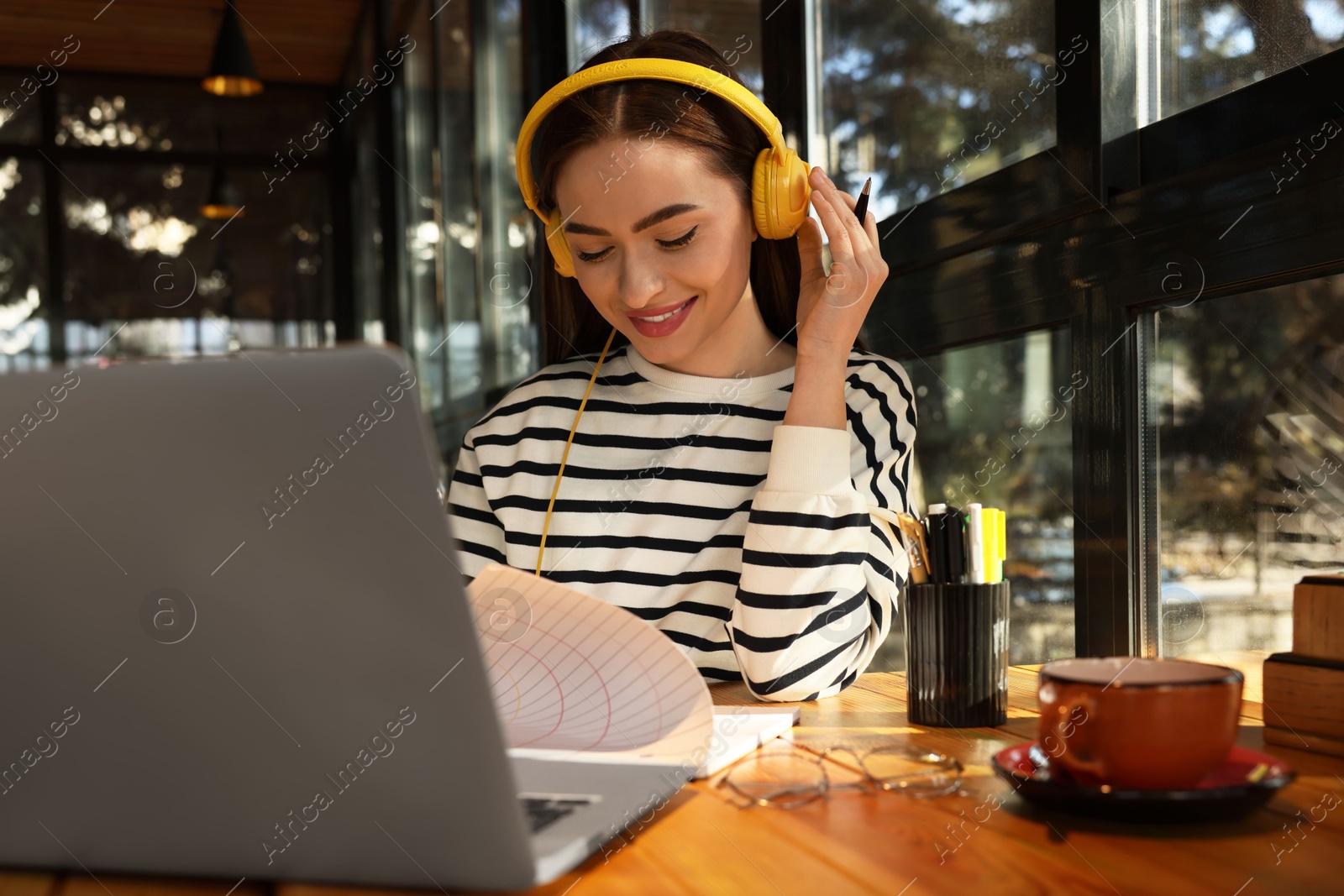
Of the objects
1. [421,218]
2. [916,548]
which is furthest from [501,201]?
[916,548]

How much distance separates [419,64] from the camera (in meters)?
4.73

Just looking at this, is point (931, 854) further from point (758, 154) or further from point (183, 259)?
point (183, 259)

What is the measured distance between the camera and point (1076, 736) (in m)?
0.58

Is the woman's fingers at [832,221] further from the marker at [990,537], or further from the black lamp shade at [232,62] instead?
the black lamp shade at [232,62]

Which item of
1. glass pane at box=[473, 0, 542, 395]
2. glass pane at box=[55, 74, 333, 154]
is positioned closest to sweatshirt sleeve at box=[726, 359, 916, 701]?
glass pane at box=[473, 0, 542, 395]

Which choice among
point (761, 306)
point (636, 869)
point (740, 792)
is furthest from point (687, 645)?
point (636, 869)

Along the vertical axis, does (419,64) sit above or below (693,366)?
above

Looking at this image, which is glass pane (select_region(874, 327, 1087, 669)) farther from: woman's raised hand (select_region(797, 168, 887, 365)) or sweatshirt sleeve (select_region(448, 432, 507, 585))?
sweatshirt sleeve (select_region(448, 432, 507, 585))

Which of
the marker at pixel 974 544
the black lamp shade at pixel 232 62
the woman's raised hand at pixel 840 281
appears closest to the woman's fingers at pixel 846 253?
the woman's raised hand at pixel 840 281

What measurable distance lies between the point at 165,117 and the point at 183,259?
76cm

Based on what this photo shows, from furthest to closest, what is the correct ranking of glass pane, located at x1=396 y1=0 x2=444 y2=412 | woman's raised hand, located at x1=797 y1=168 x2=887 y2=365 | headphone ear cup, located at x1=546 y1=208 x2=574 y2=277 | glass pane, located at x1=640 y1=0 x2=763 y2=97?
glass pane, located at x1=396 y1=0 x2=444 y2=412 → glass pane, located at x1=640 y1=0 x2=763 y2=97 → headphone ear cup, located at x1=546 y1=208 x2=574 y2=277 → woman's raised hand, located at x1=797 y1=168 x2=887 y2=365

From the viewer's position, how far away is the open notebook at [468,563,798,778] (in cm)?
67

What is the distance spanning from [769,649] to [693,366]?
17.8 inches

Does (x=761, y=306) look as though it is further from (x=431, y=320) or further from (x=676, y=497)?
(x=431, y=320)
